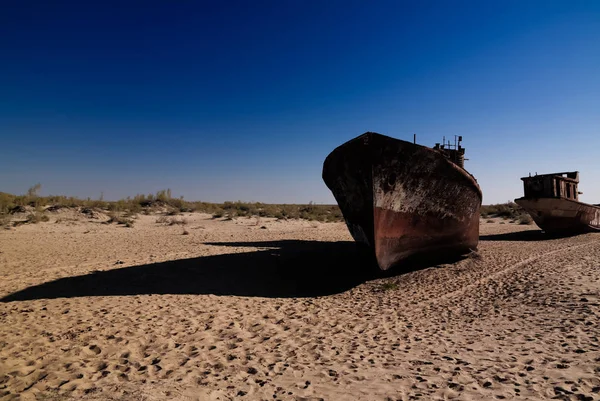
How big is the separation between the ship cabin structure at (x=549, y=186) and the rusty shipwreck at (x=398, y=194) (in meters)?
8.63

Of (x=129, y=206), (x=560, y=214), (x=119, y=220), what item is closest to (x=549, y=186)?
(x=560, y=214)

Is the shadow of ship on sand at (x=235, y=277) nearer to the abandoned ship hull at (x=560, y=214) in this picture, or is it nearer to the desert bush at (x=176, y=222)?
the abandoned ship hull at (x=560, y=214)

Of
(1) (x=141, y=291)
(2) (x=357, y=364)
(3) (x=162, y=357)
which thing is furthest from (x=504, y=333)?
(1) (x=141, y=291)

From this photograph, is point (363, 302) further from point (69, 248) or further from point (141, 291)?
point (69, 248)

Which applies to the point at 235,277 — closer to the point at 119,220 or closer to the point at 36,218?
the point at 119,220

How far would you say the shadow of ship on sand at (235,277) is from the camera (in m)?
6.88

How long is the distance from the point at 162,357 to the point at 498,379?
357 cm

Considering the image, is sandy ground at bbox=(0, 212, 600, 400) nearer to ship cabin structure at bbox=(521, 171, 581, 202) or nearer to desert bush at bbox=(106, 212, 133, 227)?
ship cabin structure at bbox=(521, 171, 581, 202)

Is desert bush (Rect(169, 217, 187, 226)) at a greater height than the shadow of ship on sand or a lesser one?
greater

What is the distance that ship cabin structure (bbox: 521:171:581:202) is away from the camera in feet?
50.2

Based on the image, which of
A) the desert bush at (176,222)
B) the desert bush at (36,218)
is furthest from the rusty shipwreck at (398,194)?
the desert bush at (36,218)

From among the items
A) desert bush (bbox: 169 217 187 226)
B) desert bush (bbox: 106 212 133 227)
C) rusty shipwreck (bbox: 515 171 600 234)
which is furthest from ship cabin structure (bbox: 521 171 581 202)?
desert bush (bbox: 106 212 133 227)

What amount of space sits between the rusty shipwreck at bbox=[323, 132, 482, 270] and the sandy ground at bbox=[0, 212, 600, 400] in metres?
0.90

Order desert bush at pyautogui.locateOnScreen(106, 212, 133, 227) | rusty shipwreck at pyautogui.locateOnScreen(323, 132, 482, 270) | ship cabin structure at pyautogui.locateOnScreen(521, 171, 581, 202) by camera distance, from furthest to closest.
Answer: desert bush at pyautogui.locateOnScreen(106, 212, 133, 227) → ship cabin structure at pyautogui.locateOnScreen(521, 171, 581, 202) → rusty shipwreck at pyautogui.locateOnScreen(323, 132, 482, 270)
